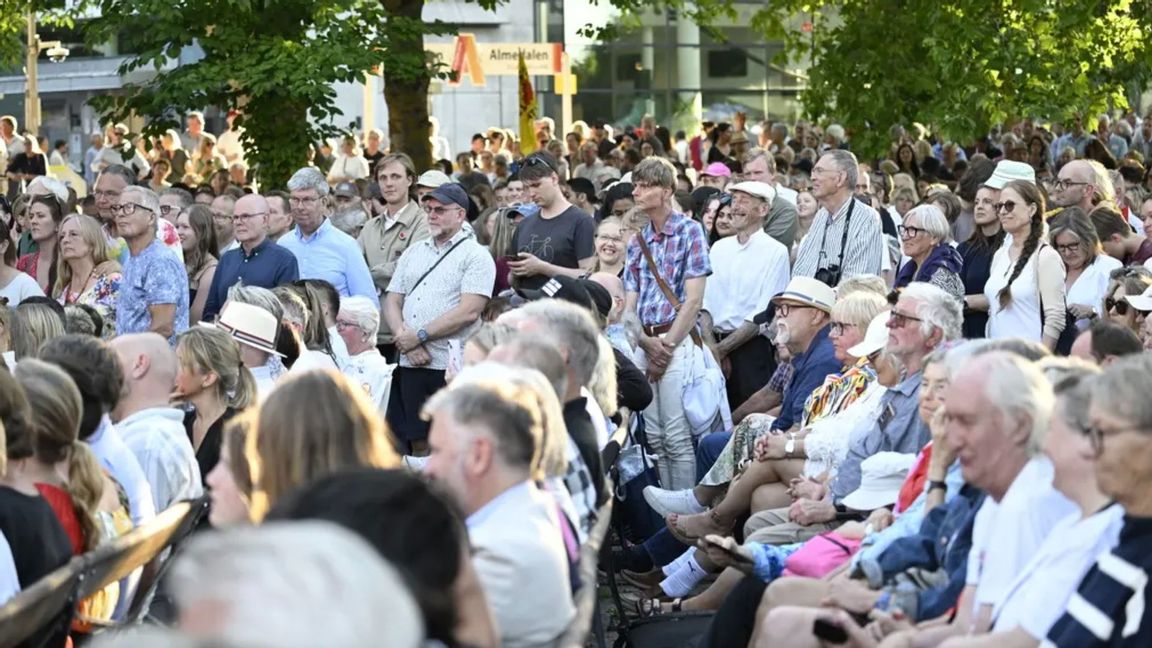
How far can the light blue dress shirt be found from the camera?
11461 mm

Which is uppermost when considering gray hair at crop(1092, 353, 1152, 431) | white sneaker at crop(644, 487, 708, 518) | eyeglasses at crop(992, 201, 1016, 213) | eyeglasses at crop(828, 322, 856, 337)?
gray hair at crop(1092, 353, 1152, 431)

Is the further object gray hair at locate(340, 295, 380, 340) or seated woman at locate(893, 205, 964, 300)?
seated woman at locate(893, 205, 964, 300)

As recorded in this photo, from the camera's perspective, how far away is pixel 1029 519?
5.20m

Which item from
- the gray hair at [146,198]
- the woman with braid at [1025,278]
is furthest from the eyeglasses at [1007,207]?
the gray hair at [146,198]

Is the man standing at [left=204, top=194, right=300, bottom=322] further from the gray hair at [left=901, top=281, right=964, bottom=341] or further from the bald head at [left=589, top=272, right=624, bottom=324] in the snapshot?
the gray hair at [left=901, top=281, right=964, bottom=341]

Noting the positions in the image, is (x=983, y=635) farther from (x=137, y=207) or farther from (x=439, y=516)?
(x=137, y=207)

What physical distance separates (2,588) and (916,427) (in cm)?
363

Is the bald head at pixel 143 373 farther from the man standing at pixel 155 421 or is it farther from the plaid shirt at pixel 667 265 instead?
the plaid shirt at pixel 667 265

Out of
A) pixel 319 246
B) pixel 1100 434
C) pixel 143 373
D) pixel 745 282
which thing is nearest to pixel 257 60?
pixel 319 246

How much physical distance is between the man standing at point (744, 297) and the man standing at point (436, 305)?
1.46 meters

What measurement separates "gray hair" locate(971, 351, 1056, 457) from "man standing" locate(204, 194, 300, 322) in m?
6.16

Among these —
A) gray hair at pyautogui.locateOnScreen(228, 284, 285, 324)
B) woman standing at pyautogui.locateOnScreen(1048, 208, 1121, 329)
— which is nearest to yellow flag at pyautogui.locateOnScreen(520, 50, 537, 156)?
woman standing at pyautogui.locateOnScreen(1048, 208, 1121, 329)

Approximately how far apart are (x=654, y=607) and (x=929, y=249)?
3558 mm

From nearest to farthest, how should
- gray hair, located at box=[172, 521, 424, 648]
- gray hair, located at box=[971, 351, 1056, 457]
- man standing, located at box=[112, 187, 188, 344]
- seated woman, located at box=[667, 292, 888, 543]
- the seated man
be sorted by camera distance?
1. gray hair, located at box=[172, 521, 424, 648]
2. the seated man
3. gray hair, located at box=[971, 351, 1056, 457]
4. seated woman, located at box=[667, 292, 888, 543]
5. man standing, located at box=[112, 187, 188, 344]
